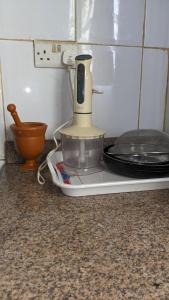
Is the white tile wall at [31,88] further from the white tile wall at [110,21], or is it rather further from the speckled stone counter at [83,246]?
the speckled stone counter at [83,246]

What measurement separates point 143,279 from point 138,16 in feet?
2.81

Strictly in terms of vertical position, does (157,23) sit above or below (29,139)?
above

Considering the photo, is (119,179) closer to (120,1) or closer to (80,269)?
(80,269)

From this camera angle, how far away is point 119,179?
0.67 m

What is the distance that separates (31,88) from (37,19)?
0.72 feet

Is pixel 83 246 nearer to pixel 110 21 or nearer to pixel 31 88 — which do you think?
pixel 31 88

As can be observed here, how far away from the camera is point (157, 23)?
927mm

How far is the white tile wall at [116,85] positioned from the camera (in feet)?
2.97

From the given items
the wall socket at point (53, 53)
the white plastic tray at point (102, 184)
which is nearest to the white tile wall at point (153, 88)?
the wall socket at point (53, 53)

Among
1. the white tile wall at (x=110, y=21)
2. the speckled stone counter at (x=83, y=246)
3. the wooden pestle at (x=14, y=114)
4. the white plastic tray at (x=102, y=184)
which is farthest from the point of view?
the white tile wall at (x=110, y=21)

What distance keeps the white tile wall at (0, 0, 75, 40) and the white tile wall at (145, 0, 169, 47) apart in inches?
10.9

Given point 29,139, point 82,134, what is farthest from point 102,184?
point 29,139

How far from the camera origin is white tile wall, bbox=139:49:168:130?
37.4 inches

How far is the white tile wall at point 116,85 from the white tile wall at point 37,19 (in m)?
0.09
